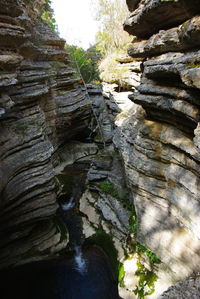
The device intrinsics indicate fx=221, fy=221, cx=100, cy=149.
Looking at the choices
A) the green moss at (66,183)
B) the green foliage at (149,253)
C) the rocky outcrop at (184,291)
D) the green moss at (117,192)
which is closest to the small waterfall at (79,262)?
the green foliage at (149,253)

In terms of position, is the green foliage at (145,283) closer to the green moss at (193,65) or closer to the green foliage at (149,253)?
the green foliage at (149,253)

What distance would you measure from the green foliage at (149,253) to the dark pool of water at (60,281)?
6.39ft

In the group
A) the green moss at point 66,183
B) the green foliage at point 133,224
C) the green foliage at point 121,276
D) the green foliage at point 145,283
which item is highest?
the green foliage at point 133,224

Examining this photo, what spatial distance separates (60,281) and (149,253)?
4304 millimetres

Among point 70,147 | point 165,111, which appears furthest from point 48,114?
point 165,111

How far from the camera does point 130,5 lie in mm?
9445

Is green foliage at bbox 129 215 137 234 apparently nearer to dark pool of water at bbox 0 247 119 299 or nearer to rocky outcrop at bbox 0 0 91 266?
dark pool of water at bbox 0 247 119 299

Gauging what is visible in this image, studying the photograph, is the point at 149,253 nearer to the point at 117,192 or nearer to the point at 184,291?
the point at 184,291

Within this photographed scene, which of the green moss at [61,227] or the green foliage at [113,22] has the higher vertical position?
the green foliage at [113,22]

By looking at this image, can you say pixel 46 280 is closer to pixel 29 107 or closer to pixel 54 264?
pixel 54 264

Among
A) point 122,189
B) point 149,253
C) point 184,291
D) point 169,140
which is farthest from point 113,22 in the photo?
point 184,291

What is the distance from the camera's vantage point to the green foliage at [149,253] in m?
7.84

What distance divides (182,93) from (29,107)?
826 cm

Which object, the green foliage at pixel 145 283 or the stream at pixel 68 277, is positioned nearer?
the green foliage at pixel 145 283
